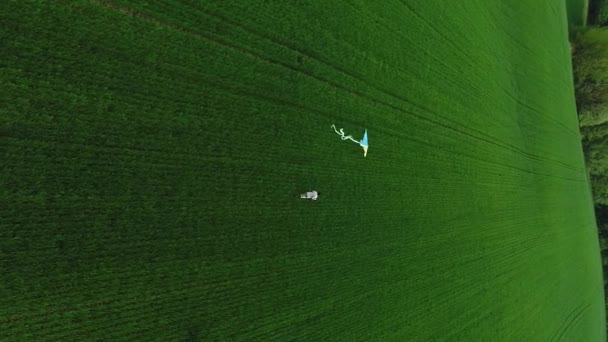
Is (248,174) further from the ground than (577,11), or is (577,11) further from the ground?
(577,11)

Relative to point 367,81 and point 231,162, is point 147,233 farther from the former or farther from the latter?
point 367,81

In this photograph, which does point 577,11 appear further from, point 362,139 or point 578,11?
point 362,139

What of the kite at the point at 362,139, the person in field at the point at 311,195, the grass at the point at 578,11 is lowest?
the person in field at the point at 311,195

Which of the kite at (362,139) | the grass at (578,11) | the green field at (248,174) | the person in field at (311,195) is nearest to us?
the green field at (248,174)

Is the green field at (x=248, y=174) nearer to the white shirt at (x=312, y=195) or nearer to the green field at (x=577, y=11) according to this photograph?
the white shirt at (x=312, y=195)

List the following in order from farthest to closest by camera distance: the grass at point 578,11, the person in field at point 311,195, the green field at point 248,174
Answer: the grass at point 578,11, the person in field at point 311,195, the green field at point 248,174

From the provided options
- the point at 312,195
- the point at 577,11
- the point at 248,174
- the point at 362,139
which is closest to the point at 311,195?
the point at 312,195

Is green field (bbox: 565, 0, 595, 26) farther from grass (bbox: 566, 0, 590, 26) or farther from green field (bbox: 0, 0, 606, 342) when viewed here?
green field (bbox: 0, 0, 606, 342)

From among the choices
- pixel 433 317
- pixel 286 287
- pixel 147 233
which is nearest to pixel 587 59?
pixel 433 317

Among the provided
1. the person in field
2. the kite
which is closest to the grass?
the kite

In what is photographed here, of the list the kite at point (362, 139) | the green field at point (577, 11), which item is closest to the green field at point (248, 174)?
the kite at point (362, 139)
